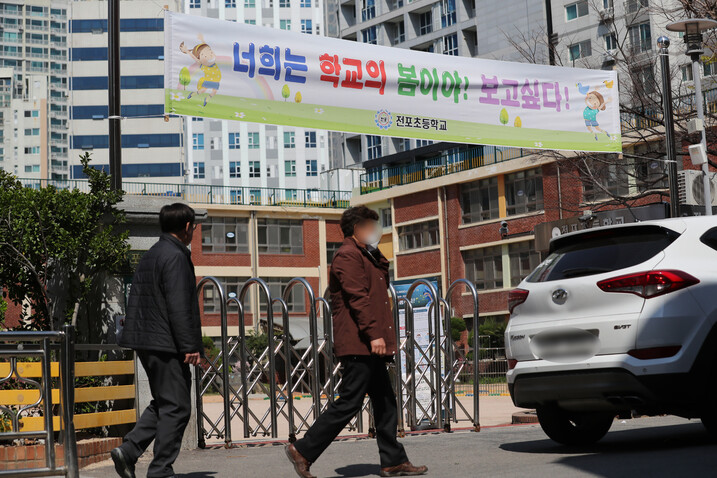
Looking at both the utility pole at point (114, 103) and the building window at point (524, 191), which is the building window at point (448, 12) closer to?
the building window at point (524, 191)

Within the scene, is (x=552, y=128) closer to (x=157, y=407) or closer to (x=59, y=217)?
(x=59, y=217)

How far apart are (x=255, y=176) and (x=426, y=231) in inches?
2029

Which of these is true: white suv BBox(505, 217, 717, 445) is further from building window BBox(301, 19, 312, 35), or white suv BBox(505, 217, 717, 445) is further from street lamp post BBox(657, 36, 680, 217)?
building window BBox(301, 19, 312, 35)

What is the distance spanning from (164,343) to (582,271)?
322 centimetres

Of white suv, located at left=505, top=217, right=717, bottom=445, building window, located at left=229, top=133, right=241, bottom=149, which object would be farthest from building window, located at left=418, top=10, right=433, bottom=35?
white suv, located at left=505, top=217, right=717, bottom=445

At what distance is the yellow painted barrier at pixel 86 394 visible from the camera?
732 centimetres

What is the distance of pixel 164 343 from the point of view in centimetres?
670

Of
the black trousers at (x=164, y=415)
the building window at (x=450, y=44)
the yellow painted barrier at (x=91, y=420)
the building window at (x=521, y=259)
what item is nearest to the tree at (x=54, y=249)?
the yellow painted barrier at (x=91, y=420)

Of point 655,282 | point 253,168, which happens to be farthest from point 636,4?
point 253,168

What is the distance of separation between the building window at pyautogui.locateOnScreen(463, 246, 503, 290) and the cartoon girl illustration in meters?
37.1

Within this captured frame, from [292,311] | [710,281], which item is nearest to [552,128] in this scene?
[710,281]

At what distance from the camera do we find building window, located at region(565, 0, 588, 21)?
174 feet

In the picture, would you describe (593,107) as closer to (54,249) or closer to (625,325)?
(625,325)

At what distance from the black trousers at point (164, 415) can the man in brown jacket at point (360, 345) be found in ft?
2.75
